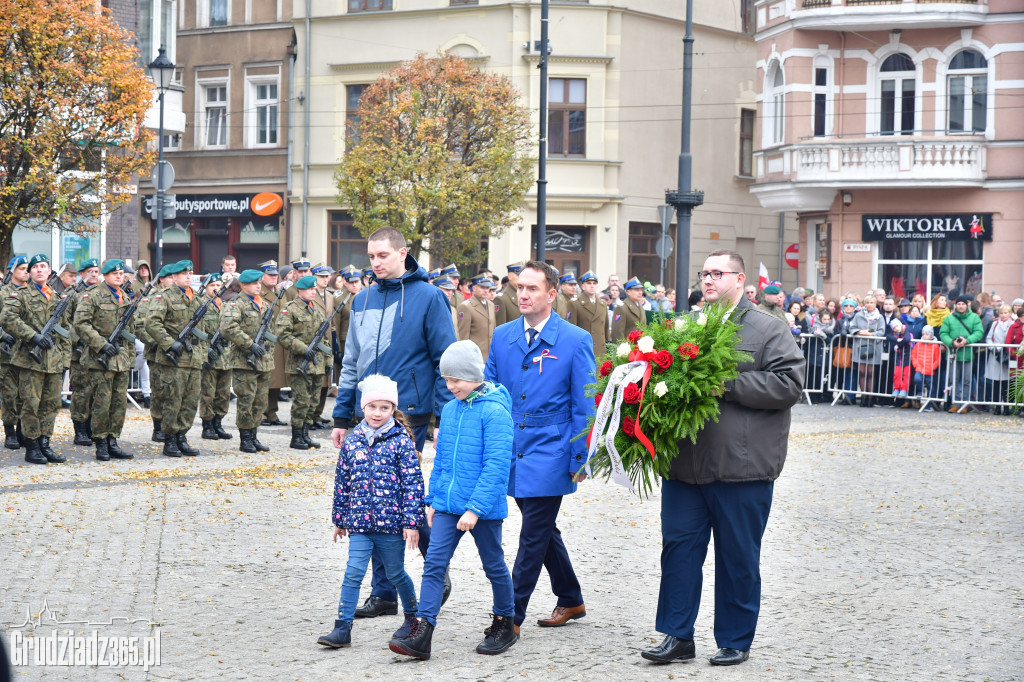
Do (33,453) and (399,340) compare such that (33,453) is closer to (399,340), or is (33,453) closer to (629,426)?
(399,340)

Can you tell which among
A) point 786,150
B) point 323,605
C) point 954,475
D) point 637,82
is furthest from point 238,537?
point 637,82

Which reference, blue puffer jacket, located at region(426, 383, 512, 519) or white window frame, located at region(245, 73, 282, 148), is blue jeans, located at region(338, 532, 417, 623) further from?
white window frame, located at region(245, 73, 282, 148)

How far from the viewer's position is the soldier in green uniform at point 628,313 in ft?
70.9

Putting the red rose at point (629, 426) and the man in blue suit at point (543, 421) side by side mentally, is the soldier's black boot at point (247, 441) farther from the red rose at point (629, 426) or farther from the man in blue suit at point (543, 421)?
the red rose at point (629, 426)

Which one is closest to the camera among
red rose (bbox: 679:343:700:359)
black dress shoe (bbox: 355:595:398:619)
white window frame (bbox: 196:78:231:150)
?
red rose (bbox: 679:343:700:359)

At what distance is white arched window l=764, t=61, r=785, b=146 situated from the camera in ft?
113

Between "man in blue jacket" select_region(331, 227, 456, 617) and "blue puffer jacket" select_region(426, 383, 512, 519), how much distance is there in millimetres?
646

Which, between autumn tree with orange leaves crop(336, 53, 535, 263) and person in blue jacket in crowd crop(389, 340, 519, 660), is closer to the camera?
person in blue jacket in crowd crop(389, 340, 519, 660)

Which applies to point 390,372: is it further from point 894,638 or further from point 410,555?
point 894,638

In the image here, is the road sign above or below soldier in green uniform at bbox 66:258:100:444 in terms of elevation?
above

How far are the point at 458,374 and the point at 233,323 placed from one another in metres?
8.47

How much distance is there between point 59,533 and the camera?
9461mm

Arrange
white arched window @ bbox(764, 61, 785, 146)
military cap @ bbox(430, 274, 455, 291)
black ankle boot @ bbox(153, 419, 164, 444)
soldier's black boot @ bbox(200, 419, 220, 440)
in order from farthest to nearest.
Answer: white arched window @ bbox(764, 61, 785, 146) < military cap @ bbox(430, 274, 455, 291) < soldier's black boot @ bbox(200, 419, 220, 440) < black ankle boot @ bbox(153, 419, 164, 444)

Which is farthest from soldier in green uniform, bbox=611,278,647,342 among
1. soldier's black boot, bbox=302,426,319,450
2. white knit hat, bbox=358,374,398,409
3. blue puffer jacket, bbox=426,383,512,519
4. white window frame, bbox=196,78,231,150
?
white window frame, bbox=196,78,231,150
